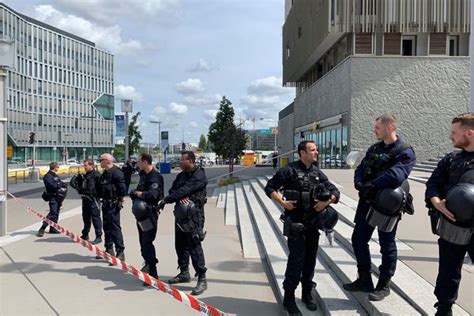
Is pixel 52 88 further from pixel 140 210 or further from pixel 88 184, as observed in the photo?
pixel 140 210

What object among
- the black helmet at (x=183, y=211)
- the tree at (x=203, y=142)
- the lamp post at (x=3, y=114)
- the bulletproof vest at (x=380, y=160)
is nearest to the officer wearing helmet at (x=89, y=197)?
the lamp post at (x=3, y=114)

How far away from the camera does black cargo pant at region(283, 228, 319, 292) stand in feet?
14.5

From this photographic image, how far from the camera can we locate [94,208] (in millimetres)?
8734

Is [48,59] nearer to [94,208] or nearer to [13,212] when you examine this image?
[13,212]

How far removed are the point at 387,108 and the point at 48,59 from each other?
3139 inches

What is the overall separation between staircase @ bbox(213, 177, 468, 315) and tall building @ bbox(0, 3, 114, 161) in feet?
217

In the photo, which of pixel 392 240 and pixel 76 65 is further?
pixel 76 65

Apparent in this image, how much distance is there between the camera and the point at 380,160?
13.6 ft

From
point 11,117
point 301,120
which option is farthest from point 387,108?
point 11,117

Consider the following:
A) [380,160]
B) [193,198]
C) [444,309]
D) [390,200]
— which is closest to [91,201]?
[193,198]

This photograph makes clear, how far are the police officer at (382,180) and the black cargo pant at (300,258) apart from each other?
0.44 meters

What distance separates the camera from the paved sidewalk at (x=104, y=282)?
16.9 ft

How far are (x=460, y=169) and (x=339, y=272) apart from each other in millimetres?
2660

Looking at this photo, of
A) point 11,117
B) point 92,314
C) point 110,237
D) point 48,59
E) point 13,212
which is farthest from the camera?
point 48,59
